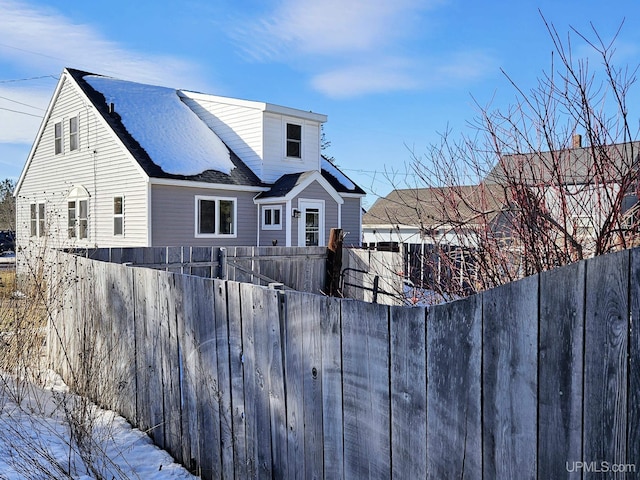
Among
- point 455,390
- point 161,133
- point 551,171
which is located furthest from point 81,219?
point 455,390

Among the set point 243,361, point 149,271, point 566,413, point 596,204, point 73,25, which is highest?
point 73,25

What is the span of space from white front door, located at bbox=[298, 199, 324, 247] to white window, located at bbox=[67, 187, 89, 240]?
689 centimetres

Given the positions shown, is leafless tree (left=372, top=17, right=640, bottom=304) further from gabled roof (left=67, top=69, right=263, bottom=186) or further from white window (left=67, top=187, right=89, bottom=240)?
white window (left=67, top=187, right=89, bottom=240)

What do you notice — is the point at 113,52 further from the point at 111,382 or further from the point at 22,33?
the point at 111,382

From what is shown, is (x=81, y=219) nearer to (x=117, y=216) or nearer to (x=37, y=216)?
(x=117, y=216)

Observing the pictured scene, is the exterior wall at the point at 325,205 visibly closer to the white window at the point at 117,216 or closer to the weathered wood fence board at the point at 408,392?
the white window at the point at 117,216

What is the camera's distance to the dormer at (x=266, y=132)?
15453mm

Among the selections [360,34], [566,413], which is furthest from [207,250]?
[566,413]

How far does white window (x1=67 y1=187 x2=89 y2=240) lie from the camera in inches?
606

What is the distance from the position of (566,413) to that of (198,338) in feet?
7.17

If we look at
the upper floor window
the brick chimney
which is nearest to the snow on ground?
the brick chimney

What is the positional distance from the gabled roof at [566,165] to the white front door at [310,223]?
1190cm

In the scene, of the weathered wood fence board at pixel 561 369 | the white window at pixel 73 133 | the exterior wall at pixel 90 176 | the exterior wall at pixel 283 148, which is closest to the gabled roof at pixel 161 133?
the exterior wall at pixel 90 176

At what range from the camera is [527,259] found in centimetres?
291
